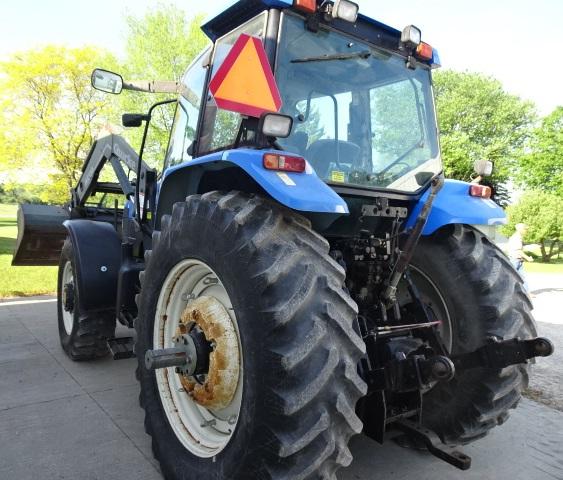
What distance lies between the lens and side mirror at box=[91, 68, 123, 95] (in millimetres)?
3846

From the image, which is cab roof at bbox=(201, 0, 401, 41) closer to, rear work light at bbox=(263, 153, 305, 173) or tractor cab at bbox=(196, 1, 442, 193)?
tractor cab at bbox=(196, 1, 442, 193)

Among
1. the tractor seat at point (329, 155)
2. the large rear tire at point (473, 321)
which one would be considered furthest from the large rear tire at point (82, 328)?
the large rear tire at point (473, 321)

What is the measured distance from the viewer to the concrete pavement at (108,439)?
9.02 feet

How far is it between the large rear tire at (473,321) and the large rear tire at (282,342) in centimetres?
122

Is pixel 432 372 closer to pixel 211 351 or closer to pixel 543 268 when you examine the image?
pixel 211 351

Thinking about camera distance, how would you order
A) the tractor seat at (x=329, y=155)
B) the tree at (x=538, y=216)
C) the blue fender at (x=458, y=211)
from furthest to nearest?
the tree at (x=538, y=216)
the blue fender at (x=458, y=211)
the tractor seat at (x=329, y=155)

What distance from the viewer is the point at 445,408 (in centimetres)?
289

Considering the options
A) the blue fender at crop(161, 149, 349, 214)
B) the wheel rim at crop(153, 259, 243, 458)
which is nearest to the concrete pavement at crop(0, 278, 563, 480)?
the wheel rim at crop(153, 259, 243, 458)

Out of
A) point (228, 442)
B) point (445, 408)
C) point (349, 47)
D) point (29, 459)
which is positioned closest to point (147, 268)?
point (228, 442)

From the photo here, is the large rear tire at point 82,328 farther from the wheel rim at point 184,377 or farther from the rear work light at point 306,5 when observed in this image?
the rear work light at point 306,5

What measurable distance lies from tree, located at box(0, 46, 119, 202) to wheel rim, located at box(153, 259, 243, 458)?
2026cm

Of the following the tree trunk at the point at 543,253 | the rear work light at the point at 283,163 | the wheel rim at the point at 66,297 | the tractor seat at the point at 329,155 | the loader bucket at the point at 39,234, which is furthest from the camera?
the tree trunk at the point at 543,253

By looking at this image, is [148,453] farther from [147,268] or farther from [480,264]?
[480,264]

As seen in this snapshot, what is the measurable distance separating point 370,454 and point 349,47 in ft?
8.64
